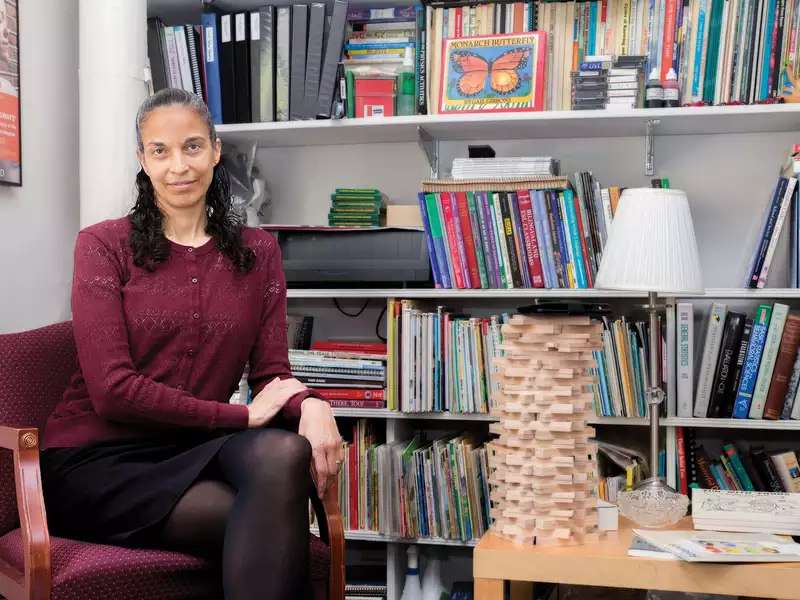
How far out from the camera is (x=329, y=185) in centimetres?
294

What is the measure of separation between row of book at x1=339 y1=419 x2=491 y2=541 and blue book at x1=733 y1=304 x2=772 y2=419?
2.15 feet

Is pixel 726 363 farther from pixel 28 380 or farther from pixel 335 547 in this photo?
pixel 28 380

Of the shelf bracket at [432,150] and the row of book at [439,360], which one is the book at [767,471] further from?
the shelf bracket at [432,150]

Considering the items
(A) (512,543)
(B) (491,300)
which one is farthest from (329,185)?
(A) (512,543)

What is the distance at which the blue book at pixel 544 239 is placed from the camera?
2.50m

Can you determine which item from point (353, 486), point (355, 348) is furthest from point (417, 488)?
point (355, 348)

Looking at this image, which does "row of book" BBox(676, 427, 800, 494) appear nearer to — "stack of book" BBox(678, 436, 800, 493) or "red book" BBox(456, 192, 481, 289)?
"stack of book" BBox(678, 436, 800, 493)

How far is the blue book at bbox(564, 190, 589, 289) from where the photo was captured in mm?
2480

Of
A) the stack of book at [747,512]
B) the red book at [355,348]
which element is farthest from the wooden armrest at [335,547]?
the red book at [355,348]

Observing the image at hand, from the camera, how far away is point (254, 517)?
1523 millimetres

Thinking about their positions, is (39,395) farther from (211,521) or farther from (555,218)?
(555,218)

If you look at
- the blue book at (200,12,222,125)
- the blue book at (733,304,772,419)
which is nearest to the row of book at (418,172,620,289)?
the blue book at (733,304,772,419)

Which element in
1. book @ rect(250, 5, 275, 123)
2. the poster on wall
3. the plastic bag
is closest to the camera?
the poster on wall

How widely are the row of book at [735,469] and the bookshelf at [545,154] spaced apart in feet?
0.13
